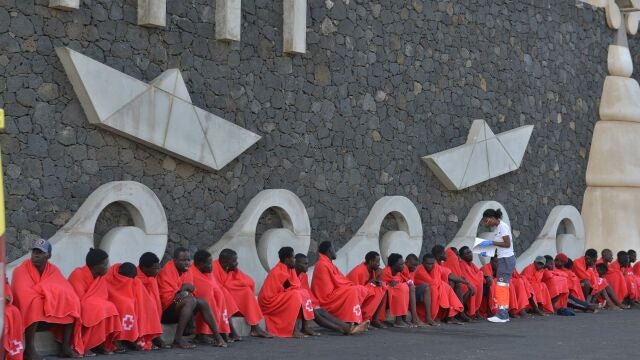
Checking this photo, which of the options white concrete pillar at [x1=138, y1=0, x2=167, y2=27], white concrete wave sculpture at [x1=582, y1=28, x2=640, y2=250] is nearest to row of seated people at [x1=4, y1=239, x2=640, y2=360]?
white concrete pillar at [x1=138, y1=0, x2=167, y2=27]

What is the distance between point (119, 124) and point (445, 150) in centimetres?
602

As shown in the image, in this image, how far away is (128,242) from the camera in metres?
11.9

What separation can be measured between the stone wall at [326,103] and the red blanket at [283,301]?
3.89 feet

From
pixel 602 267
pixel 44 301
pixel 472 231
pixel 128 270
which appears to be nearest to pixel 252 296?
pixel 128 270

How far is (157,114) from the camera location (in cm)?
1234

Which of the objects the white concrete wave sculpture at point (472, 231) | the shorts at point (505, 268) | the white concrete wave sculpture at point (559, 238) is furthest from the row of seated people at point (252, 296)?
the white concrete wave sculpture at point (559, 238)

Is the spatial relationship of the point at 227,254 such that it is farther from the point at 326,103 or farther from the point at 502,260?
the point at 502,260

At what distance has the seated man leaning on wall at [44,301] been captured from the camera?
959cm

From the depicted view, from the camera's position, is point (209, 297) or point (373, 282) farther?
point (373, 282)

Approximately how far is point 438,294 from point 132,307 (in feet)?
15.3

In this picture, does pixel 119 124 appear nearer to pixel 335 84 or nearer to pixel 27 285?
pixel 27 285

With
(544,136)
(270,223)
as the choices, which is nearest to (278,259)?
Result: (270,223)

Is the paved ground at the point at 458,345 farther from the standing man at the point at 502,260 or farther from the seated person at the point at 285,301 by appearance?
the standing man at the point at 502,260

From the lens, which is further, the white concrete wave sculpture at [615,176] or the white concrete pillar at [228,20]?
the white concrete wave sculpture at [615,176]
